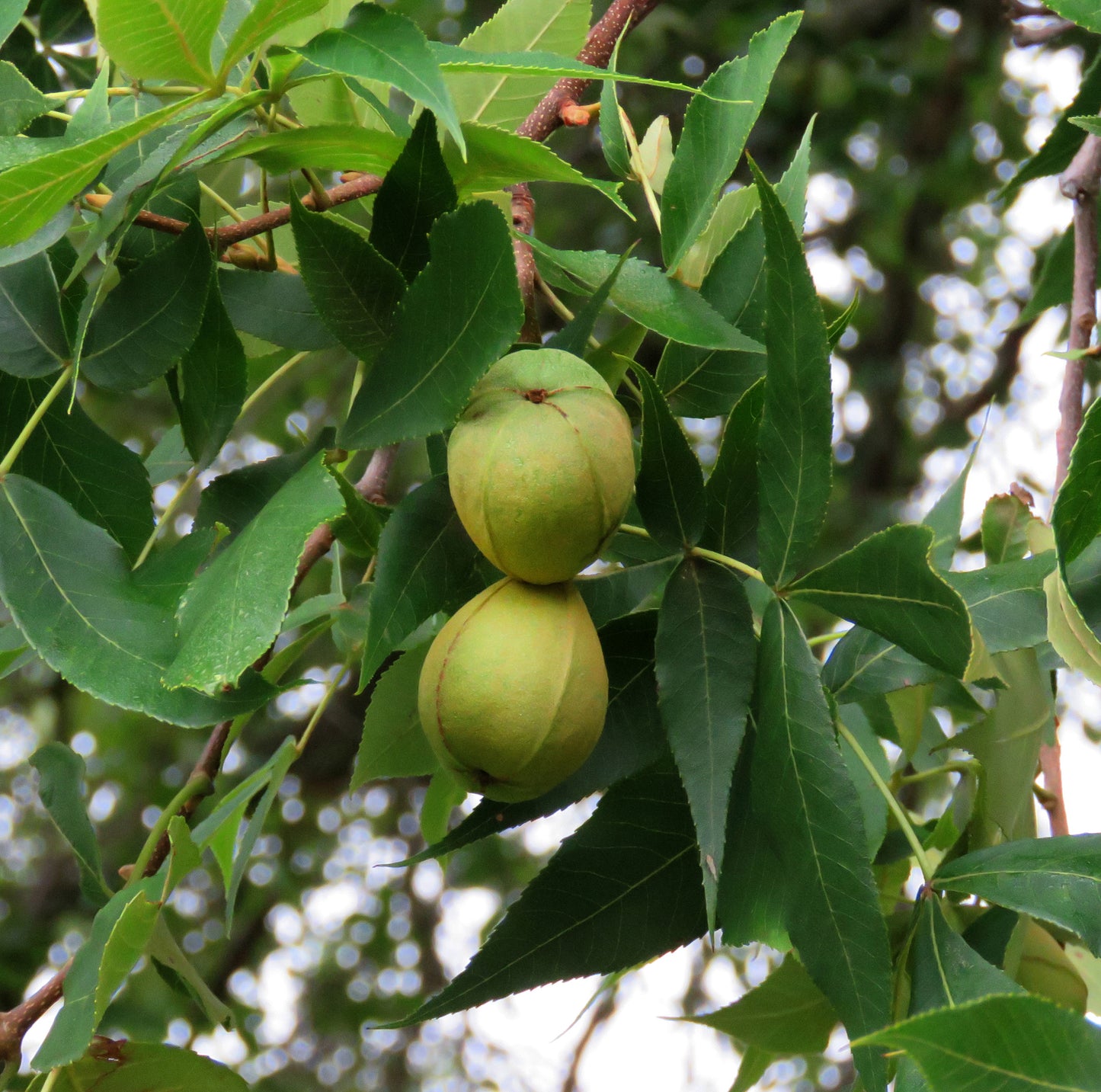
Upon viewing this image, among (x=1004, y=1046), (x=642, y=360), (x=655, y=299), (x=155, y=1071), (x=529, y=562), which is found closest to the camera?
(x=1004, y=1046)

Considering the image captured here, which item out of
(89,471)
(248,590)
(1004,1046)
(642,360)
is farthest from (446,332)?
(642,360)

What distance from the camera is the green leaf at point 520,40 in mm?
914

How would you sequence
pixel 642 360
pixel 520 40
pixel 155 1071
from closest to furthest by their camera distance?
pixel 155 1071 → pixel 520 40 → pixel 642 360

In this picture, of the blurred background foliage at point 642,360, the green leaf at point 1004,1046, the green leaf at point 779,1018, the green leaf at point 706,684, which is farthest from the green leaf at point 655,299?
the blurred background foliage at point 642,360

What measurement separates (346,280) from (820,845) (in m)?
0.38

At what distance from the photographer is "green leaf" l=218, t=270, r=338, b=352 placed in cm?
78

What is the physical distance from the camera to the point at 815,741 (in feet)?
2.05

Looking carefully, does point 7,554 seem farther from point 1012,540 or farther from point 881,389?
point 881,389

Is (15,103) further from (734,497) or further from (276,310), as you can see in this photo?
(734,497)

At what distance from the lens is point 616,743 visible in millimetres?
730

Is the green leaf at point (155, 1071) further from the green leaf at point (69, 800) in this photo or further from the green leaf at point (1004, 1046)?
the green leaf at point (1004, 1046)

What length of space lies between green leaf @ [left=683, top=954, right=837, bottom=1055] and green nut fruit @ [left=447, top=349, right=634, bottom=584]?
422 mm

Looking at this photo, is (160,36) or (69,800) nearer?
(160,36)

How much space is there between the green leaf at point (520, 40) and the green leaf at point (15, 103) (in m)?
0.30
